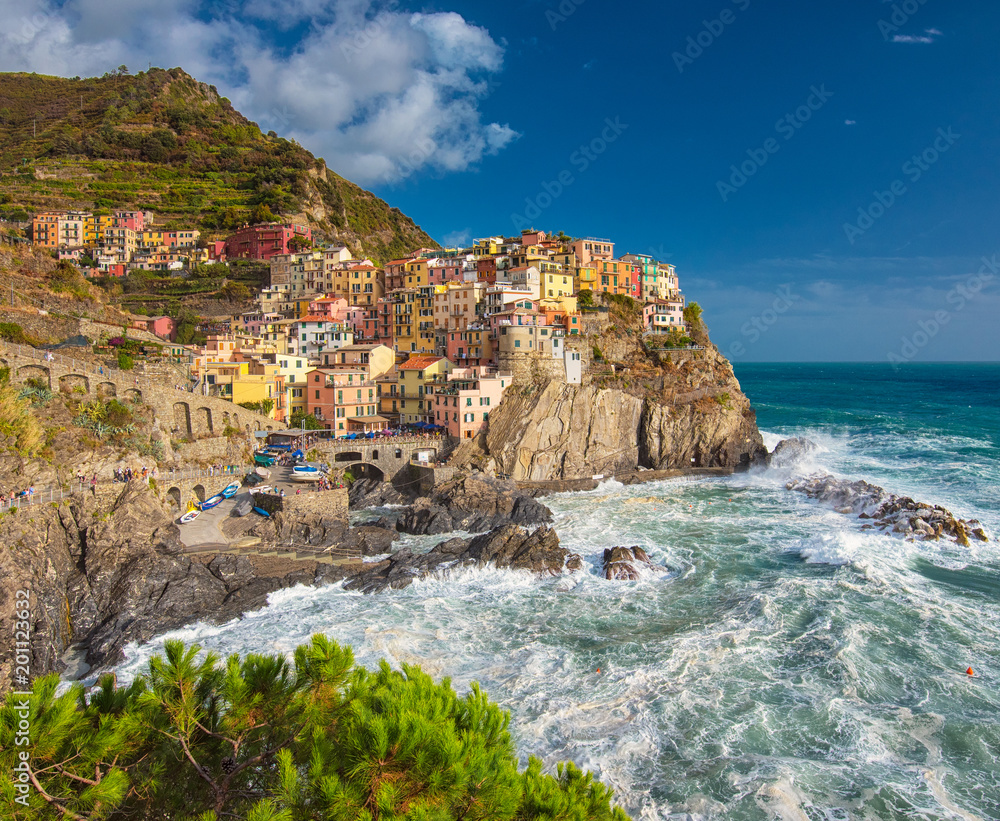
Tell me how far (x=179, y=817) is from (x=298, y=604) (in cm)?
1921

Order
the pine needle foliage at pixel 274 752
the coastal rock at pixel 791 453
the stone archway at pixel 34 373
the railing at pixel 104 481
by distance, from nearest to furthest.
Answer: the pine needle foliage at pixel 274 752
the railing at pixel 104 481
the stone archway at pixel 34 373
the coastal rock at pixel 791 453

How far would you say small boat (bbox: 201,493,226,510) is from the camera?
35312 millimetres

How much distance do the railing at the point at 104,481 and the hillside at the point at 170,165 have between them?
58.8 metres

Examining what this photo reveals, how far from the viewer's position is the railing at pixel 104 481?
26.2 metres

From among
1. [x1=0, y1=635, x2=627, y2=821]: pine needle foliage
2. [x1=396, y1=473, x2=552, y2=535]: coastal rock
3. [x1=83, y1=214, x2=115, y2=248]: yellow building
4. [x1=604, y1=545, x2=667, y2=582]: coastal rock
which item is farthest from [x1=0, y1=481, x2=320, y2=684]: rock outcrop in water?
[x1=83, y1=214, x2=115, y2=248]: yellow building

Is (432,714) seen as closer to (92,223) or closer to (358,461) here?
(358,461)

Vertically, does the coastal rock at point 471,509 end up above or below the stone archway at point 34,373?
below

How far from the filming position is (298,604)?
26.4 metres

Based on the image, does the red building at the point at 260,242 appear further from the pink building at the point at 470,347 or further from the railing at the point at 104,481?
the railing at the point at 104,481

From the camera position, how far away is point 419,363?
53531mm

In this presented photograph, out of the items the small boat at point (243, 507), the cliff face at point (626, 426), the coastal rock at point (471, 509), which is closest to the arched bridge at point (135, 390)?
the small boat at point (243, 507)

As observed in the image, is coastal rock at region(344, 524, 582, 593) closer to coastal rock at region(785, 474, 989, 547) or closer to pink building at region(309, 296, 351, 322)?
coastal rock at region(785, 474, 989, 547)

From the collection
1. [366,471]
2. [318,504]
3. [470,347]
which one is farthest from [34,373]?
[470,347]

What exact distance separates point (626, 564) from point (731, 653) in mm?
7823
